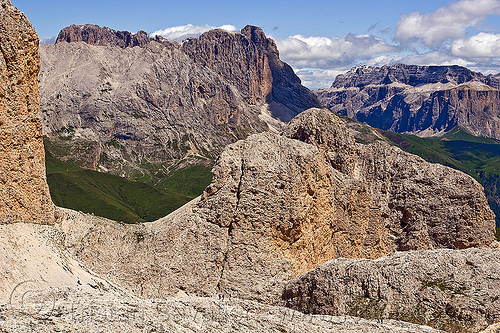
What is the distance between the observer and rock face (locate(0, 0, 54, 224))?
34.2m

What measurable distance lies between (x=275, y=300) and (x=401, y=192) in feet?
84.6

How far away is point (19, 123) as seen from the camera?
3544cm

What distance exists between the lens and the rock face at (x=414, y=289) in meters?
31.0

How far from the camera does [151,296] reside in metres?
41.3

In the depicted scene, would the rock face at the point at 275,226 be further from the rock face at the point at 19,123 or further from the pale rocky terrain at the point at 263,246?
the rock face at the point at 19,123

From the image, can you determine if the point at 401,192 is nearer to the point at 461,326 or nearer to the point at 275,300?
the point at 275,300

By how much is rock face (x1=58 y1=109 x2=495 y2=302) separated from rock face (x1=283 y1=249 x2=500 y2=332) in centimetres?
590

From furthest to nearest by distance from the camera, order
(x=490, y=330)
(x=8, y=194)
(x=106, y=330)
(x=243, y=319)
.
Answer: (x=8, y=194) → (x=490, y=330) → (x=243, y=319) → (x=106, y=330)

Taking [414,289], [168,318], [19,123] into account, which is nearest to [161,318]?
[168,318]

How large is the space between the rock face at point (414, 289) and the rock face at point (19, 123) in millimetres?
23702

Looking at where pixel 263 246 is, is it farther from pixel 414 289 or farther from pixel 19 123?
pixel 19 123

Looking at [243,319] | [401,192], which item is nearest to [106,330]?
[243,319]

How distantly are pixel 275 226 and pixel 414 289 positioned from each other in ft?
47.0

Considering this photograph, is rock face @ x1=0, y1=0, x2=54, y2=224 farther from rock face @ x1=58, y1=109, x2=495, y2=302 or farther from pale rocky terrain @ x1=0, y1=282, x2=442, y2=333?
pale rocky terrain @ x1=0, y1=282, x2=442, y2=333
